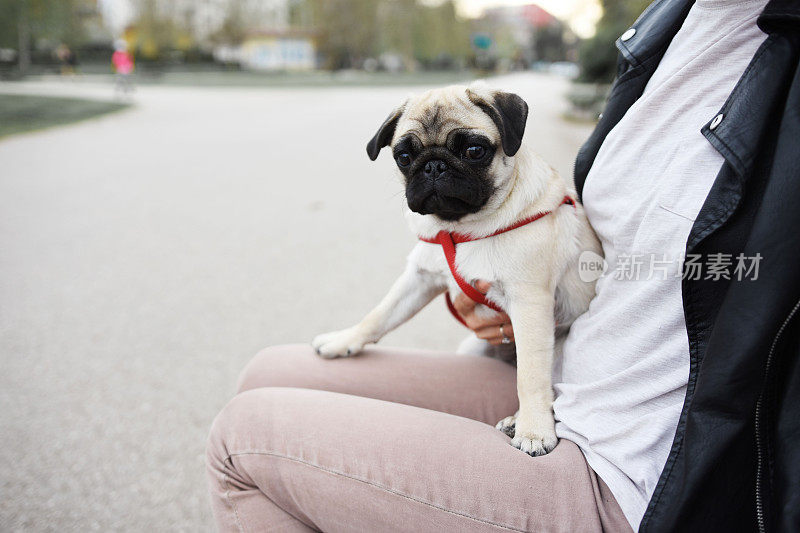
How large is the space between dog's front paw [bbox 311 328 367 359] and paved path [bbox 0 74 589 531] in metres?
0.70

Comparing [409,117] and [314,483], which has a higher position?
[409,117]

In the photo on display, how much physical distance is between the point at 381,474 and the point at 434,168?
0.94 m

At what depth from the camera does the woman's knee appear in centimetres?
175

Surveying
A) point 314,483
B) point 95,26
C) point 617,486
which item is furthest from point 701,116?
point 95,26

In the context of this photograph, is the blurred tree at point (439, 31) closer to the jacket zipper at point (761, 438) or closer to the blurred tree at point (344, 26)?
the blurred tree at point (344, 26)

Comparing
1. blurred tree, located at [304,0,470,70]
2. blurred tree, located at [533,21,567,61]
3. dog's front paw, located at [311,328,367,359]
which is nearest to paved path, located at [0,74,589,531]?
dog's front paw, located at [311,328,367,359]

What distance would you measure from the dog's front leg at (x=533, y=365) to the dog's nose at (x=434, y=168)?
41 centimetres

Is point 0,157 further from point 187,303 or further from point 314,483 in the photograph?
point 314,483

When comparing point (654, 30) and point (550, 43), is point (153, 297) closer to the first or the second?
point (654, 30)

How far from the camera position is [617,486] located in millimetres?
1157

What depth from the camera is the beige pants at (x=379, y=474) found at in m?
1.16

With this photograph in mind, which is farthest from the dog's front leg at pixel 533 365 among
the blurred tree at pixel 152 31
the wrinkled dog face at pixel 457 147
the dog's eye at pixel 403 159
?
the blurred tree at pixel 152 31

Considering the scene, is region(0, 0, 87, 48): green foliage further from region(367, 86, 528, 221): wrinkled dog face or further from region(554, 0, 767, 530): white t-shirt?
region(554, 0, 767, 530): white t-shirt

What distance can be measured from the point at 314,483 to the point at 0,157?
8.91 metres
